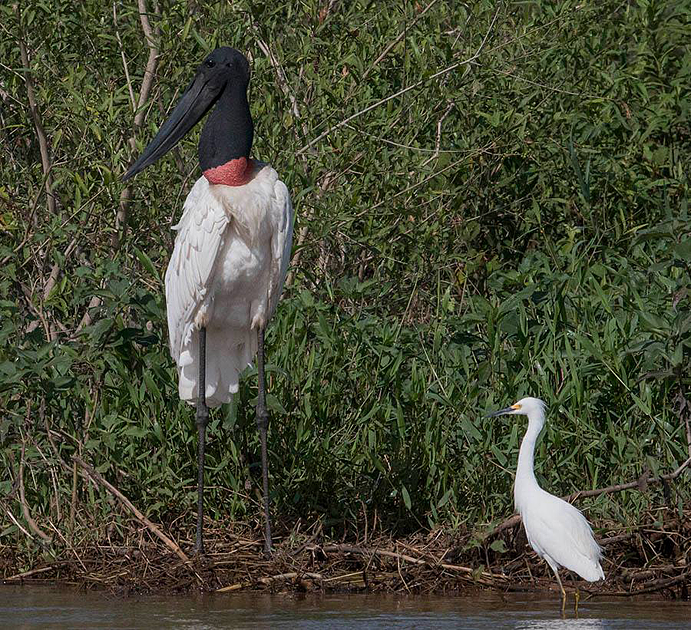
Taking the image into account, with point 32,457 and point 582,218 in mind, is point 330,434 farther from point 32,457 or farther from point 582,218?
point 582,218

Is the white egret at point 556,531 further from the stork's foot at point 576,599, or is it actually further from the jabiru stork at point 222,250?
the jabiru stork at point 222,250

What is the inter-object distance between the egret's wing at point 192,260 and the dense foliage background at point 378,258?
7.7 inches

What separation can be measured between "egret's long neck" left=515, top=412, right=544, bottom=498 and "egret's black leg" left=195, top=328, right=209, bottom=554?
1.23 m

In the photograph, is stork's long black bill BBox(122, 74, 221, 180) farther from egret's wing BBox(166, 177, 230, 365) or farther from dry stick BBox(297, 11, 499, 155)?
dry stick BBox(297, 11, 499, 155)

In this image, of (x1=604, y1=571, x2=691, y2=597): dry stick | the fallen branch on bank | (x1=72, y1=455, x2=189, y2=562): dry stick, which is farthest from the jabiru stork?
(x1=604, y1=571, x2=691, y2=597): dry stick

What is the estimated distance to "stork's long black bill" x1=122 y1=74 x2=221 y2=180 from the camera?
6.40 metres

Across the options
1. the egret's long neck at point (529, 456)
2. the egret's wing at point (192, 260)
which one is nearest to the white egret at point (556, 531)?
the egret's long neck at point (529, 456)

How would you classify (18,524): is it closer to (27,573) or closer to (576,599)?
(27,573)

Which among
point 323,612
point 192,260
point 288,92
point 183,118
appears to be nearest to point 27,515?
point 192,260

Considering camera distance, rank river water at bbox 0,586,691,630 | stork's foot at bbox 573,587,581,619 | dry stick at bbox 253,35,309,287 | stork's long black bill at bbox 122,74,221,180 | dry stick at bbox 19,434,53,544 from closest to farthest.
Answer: river water at bbox 0,586,691,630 → stork's foot at bbox 573,587,581,619 → dry stick at bbox 19,434,53,544 → stork's long black bill at bbox 122,74,221,180 → dry stick at bbox 253,35,309,287

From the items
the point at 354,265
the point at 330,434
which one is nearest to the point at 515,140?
the point at 354,265

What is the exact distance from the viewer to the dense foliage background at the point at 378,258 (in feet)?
19.5

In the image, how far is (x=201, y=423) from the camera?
5859 millimetres

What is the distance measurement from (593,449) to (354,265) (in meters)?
2.33
